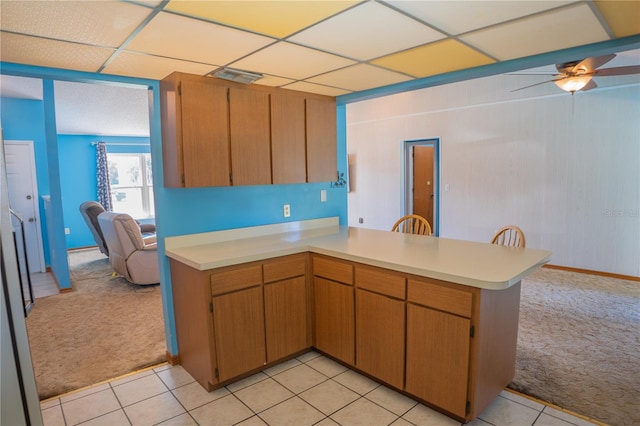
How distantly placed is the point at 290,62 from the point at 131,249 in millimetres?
3556

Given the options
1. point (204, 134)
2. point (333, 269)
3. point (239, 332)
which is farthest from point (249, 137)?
point (239, 332)

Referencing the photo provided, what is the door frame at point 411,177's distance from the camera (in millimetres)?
6615

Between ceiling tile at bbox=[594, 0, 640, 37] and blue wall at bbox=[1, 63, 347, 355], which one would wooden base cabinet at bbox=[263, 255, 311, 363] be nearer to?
blue wall at bbox=[1, 63, 347, 355]

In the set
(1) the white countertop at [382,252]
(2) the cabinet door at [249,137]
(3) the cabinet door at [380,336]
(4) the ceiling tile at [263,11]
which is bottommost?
(3) the cabinet door at [380,336]

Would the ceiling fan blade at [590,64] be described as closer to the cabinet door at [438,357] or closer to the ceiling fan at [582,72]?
the ceiling fan at [582,72]

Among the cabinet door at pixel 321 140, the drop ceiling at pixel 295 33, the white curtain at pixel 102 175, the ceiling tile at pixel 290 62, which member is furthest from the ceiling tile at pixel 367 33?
the white curtain at pixel 102 175

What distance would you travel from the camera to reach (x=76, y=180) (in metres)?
7.55

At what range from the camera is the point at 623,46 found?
6.64 feet

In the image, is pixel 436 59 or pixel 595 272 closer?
pixel 436 59

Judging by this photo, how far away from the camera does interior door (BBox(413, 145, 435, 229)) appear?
707 cm

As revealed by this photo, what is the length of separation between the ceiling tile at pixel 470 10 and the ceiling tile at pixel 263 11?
0.30 m

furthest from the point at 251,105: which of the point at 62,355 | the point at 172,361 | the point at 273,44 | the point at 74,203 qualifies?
the point at 74,203

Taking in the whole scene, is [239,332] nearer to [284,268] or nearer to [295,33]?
[284,268]

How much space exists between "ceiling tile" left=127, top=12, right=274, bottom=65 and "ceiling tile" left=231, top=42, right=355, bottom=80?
10 centimetres
